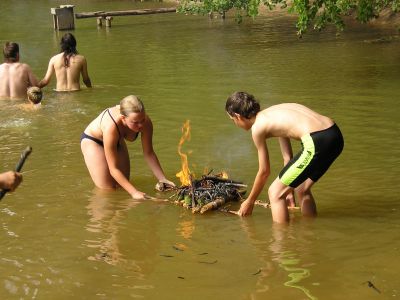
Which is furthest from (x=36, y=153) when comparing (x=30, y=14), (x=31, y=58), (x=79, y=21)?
(x=30, y=14)

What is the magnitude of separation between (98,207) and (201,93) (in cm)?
622

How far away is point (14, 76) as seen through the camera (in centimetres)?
1269

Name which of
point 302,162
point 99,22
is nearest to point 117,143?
point 302,162

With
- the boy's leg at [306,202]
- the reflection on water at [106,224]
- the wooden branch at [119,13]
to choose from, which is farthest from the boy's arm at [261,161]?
the wooden branch at [119,13]

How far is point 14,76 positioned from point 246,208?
23.1 ft

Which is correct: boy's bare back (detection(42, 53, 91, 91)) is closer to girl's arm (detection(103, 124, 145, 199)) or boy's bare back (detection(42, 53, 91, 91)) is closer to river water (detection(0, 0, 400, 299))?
river water (detection(0, 0, 400, 299))

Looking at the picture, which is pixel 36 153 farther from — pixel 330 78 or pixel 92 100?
pixel 330 78

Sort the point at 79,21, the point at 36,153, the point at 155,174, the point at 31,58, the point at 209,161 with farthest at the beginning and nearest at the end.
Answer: the point at 79,21 → the point at 31,58 → the point at 36,153 → the point at 209,161 → the point at 155,174

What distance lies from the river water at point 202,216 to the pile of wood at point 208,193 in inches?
4.2

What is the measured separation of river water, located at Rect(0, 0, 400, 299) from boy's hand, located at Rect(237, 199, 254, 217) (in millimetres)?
94

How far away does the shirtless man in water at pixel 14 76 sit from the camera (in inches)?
499

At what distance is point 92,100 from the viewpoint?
513 inches

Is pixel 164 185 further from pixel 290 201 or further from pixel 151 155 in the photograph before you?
pixel 290 201

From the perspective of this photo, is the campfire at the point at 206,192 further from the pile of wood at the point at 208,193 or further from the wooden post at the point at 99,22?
the wooden post at the point at 99,22
